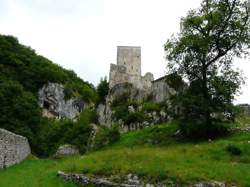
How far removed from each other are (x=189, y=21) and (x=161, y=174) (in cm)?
1856

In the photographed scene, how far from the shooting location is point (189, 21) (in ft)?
123

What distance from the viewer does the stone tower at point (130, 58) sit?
95125mm

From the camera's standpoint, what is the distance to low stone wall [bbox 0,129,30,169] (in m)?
32.1

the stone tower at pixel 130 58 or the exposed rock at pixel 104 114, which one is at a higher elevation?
the stone tower at pixel 130 58

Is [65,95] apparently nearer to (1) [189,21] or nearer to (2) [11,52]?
(2) [11,52]

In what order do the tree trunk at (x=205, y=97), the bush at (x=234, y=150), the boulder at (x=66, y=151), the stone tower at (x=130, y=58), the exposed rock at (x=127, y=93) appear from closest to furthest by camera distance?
1. the bush at (x=234, y=150)
2. the tree trunk at (x=205, y=97)
3. the boulder at (x=66, y=151)
4. the exposed rock at (x=127, y=93)
5. the stone tower at (x=130, y=58)

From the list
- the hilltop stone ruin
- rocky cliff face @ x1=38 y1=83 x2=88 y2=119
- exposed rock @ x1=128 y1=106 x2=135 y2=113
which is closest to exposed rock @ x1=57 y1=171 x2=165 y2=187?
the hilltop stone ruin

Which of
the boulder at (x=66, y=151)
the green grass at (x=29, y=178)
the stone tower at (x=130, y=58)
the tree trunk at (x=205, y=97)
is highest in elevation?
the stone tower at (x=130, y=58)

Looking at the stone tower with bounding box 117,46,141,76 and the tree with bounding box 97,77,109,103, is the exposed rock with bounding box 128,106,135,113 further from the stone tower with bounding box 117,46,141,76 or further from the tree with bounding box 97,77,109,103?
the stone tower with bounding box 117,46,141,76

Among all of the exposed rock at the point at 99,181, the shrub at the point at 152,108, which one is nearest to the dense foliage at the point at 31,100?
the shrub at the point at 152,108

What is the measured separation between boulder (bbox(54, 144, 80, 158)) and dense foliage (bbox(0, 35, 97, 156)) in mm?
1731

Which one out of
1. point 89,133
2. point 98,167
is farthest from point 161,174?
point 89,133

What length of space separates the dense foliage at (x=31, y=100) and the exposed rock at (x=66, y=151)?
5.63 feet

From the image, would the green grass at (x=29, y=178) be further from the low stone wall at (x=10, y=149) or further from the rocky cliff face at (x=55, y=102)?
the rocky cliff face at (x=55, y=102)
